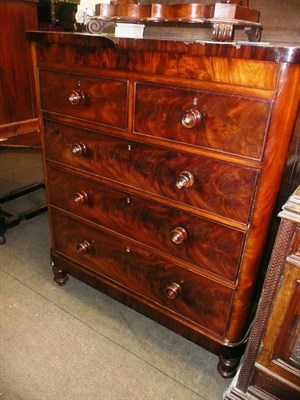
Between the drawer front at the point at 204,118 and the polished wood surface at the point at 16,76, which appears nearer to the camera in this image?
the drawer front at the point at 204,118

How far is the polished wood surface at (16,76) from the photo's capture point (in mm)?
1710

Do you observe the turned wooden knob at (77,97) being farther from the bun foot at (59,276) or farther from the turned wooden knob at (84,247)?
the bun foot at (59,276)

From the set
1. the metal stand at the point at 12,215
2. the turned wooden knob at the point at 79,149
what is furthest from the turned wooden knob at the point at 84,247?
the metal stand at the point at 12,215

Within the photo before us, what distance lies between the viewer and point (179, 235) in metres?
1.11

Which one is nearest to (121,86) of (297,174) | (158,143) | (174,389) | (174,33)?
(158,143)

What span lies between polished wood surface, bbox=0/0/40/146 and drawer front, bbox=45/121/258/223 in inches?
22.0

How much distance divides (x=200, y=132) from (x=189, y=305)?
650 millimetres

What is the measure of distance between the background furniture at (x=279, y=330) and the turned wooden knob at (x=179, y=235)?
30 cm

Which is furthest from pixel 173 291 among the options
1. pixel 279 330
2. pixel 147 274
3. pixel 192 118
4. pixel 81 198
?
pixel 192 118

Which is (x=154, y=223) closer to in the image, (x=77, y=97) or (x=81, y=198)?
(x=81, y=198)

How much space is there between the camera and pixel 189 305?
123cm

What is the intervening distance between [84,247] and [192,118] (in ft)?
2.61

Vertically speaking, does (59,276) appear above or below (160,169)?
below

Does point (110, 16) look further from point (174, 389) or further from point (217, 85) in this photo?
point (174, 389)
